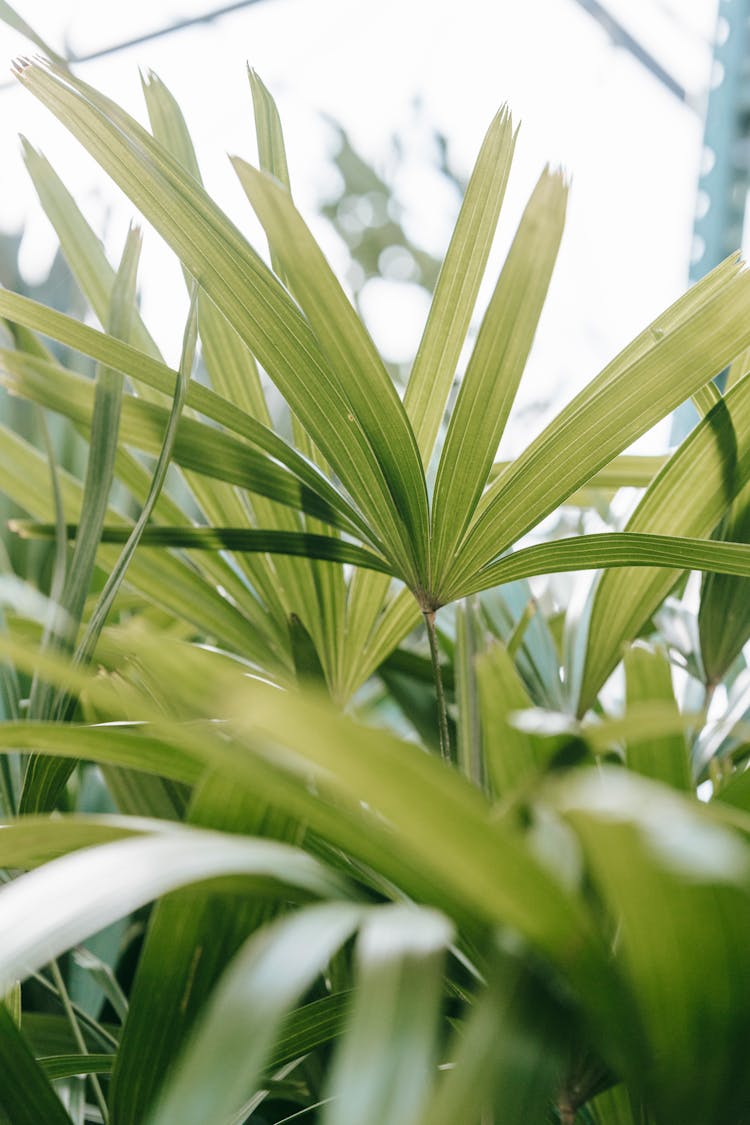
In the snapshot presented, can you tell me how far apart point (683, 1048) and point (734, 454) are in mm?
352

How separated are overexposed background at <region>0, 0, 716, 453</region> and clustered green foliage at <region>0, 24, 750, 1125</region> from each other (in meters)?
1.38

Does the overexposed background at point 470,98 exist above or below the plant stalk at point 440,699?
above

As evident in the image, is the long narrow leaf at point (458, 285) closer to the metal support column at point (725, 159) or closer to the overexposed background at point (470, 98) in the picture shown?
the overexposed background at point (470, 98)

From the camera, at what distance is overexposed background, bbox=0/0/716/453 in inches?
100

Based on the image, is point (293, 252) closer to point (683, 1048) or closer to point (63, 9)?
point (683, 1048)

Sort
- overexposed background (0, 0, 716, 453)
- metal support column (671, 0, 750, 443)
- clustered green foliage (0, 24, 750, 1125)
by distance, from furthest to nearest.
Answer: overexposed background (0, 0, 716, 453) → metal support column (671, 0, 750, 443) → clustered green foliage (0, 24, 750, 1125)

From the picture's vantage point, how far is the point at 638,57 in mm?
2723

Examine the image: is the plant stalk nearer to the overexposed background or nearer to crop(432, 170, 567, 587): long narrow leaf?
crop(432, 170, 567, 587): long narrow leaf

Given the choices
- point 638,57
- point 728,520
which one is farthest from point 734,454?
point 638,57

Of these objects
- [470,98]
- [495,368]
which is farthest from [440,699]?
[470,98]

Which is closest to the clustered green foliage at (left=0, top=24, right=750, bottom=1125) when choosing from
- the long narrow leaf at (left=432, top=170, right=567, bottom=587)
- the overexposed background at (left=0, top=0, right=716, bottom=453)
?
the long narrow leaf at (left=432, top=170, right=567, bottom=587)

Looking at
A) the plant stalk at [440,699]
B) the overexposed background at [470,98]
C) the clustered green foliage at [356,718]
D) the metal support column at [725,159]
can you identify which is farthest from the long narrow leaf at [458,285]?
the metal support column at [725,159]

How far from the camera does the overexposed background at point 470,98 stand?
2.54 metres

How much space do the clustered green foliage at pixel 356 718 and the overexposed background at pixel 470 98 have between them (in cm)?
138
